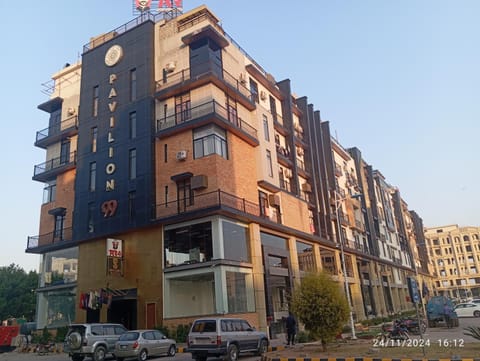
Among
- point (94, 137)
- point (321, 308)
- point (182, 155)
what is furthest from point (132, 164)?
point (321, 308)

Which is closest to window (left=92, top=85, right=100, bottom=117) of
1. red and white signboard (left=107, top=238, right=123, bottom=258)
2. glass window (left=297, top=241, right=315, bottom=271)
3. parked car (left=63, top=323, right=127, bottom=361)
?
red and white signboard (left=107, top=238, right=123, bottom=258)

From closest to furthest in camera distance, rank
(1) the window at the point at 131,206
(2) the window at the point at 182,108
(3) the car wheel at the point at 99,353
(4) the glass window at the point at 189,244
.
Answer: (3) the car wheel at the point at 99,353 < (4) the glass window at the point at 189,244 < (1) the window at the point at 131,206 < (2) the window at the point at 182,108

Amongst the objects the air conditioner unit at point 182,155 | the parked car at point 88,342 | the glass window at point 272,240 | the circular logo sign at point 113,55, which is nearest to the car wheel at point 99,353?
the parked car at point 88,342

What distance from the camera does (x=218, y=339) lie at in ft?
54.6

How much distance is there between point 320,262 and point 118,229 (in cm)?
2043

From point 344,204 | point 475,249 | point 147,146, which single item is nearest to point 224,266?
point 147,146

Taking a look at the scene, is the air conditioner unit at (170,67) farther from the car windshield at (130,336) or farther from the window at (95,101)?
the car windshield at (130,336)

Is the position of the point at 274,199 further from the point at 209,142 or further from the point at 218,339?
the point at 218,339

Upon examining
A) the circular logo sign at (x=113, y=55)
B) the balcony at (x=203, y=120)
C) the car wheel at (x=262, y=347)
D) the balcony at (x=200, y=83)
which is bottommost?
the car wheel at (x=262, y=347)

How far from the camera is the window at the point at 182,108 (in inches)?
1218

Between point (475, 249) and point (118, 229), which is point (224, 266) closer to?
point (118, 229)

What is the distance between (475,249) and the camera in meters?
119

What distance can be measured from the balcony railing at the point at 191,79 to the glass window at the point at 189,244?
1102 cm

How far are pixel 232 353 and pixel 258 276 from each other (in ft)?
40.1
